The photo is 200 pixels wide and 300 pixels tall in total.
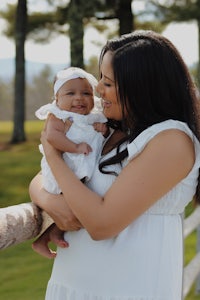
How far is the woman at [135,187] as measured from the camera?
175 centimetres

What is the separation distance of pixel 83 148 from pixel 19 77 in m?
14.7

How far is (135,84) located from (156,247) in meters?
0.41

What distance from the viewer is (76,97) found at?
202cm

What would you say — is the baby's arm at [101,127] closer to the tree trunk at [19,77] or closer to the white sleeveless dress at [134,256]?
the white sleeveless dress at [134,256]

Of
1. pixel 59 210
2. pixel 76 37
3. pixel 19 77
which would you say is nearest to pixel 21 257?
pixel 76 37

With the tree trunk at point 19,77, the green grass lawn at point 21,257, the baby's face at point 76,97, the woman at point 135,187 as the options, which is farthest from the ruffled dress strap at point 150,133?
the tree trunk at point 19,77

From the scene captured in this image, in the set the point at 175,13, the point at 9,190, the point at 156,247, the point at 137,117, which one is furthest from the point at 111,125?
the point at 175,13

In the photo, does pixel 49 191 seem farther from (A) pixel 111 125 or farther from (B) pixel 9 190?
(B) pixel 9 190

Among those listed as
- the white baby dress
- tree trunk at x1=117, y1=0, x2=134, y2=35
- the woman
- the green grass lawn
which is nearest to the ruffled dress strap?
the woman

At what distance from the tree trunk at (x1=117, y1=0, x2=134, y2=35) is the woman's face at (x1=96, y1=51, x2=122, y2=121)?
13.4m

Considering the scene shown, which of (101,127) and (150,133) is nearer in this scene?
(150,133)

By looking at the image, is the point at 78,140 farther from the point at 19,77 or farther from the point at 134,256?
the point at 19,77

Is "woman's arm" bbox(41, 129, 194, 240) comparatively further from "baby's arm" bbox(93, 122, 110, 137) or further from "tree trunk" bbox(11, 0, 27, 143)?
"tree trunk" bbox(11, 0, 27, 143)

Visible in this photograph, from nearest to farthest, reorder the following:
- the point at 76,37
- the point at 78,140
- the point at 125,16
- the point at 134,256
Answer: the point at 134,256 < the point at 78,140 < the point at 76,37 < the point at 125,16
